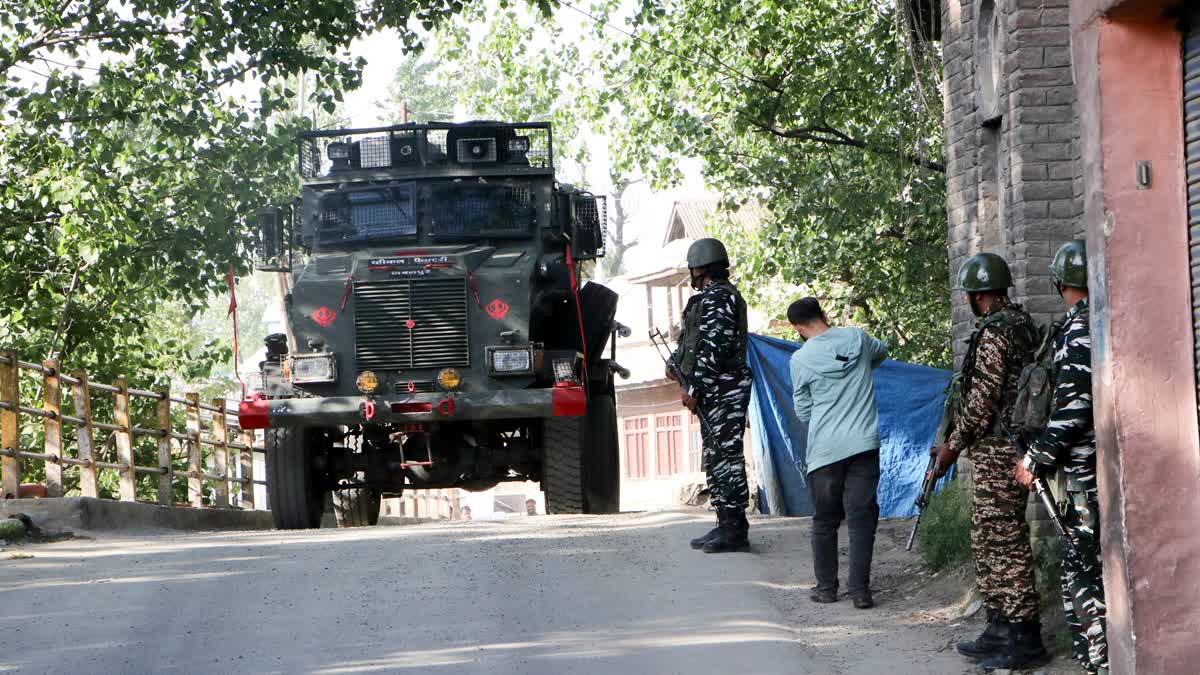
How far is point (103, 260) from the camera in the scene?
1762cm

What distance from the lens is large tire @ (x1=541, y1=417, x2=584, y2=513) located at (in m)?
12.2

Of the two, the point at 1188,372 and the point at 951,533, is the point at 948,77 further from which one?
the point at 1188,372

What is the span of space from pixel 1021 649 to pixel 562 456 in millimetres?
6343

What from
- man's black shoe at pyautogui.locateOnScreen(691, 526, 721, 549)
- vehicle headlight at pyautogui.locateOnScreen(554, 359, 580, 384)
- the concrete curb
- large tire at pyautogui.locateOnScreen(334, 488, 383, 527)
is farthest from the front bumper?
man's black shoe at pyautogui.locateOnScreen(691, 526, 721, 549)

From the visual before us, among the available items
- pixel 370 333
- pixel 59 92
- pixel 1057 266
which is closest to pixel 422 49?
pixel 59 92

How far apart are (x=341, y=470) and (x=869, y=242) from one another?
8.79m

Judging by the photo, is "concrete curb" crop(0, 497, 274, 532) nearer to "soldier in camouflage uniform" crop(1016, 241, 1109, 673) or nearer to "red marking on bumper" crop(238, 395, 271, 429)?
"red marking on bumper" crop(238, 395, 271, 429)

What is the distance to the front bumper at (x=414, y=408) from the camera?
11.6 metres

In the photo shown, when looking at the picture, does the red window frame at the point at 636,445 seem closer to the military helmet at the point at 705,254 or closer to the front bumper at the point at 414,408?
the front bumper at the point at 414,408

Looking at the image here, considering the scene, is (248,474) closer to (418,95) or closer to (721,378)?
(721,378)

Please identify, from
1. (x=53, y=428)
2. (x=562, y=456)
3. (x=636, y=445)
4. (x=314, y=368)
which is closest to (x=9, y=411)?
(x=53, y=428)

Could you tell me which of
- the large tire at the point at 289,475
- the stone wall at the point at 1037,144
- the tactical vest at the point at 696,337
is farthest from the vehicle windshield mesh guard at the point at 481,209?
the stone wall at the point at 1037,144

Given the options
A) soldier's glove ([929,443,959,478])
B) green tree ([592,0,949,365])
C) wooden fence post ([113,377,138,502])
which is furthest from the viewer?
green tree ([592,0,949,365])

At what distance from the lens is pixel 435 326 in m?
11.9
